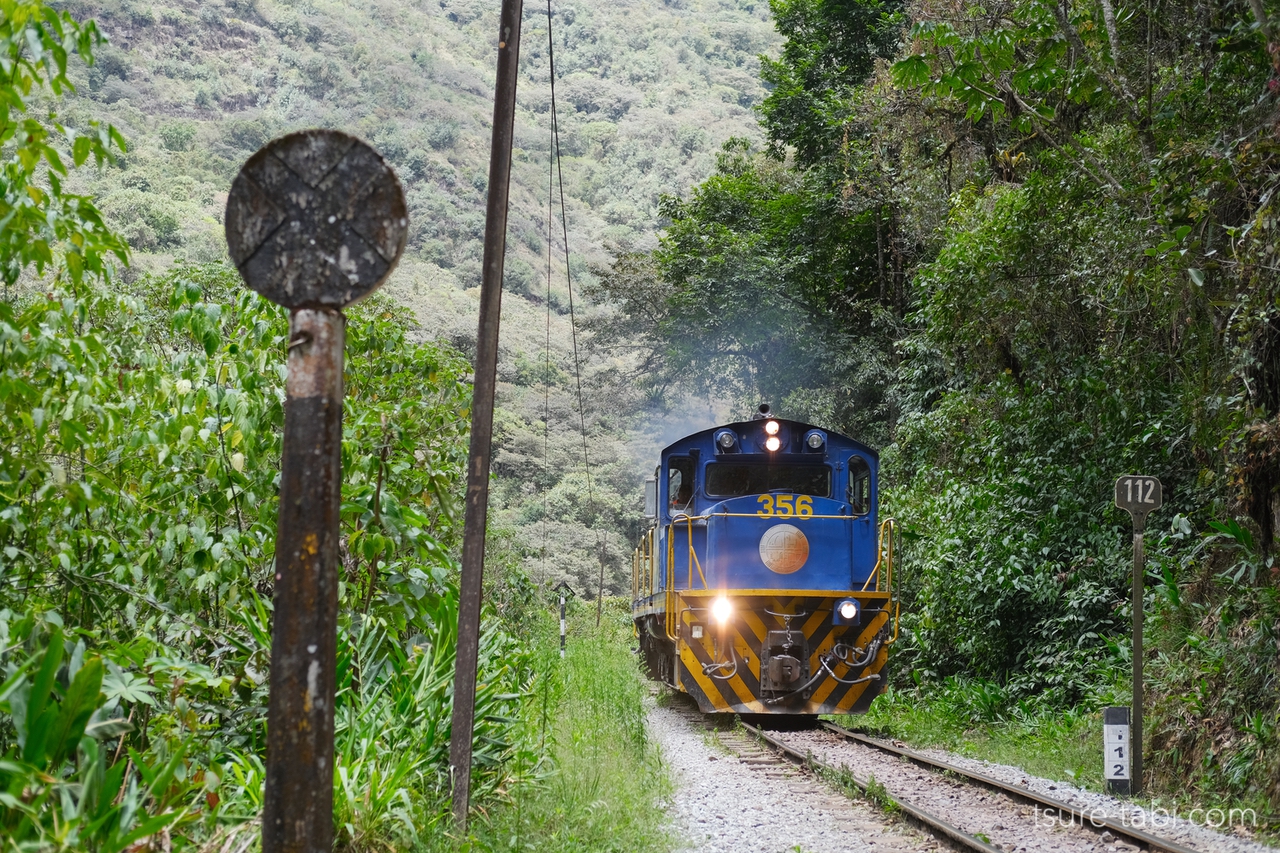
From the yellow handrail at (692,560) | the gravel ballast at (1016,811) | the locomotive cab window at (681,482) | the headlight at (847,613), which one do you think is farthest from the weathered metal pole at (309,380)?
the locomotive cab window at (681,482)

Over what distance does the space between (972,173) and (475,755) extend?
47.9 ft

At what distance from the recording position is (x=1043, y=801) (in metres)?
7.04

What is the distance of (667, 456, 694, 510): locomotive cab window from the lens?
42.0 ft

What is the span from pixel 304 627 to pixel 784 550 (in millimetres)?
9197

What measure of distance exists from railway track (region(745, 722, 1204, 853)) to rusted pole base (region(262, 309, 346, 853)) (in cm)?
416

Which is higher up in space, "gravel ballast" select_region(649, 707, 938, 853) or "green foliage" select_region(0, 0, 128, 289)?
"green foliage" select_region(0, 0, 128, 289)

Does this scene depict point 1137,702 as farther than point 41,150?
Yes

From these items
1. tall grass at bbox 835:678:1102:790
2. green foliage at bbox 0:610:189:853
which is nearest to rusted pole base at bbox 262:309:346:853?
green foliage at bbox 0:610:189:853

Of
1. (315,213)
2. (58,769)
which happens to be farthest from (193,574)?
(315,213)

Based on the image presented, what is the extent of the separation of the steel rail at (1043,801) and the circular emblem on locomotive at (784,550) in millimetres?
2115

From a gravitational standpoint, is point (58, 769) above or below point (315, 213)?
below

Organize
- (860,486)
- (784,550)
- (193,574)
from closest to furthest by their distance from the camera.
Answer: (193,574), (784,550), (860,486)

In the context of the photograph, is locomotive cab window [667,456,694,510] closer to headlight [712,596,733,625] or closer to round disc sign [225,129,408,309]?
headlight [712,596,733,625]

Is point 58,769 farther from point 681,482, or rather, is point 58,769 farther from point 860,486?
point 860,486
